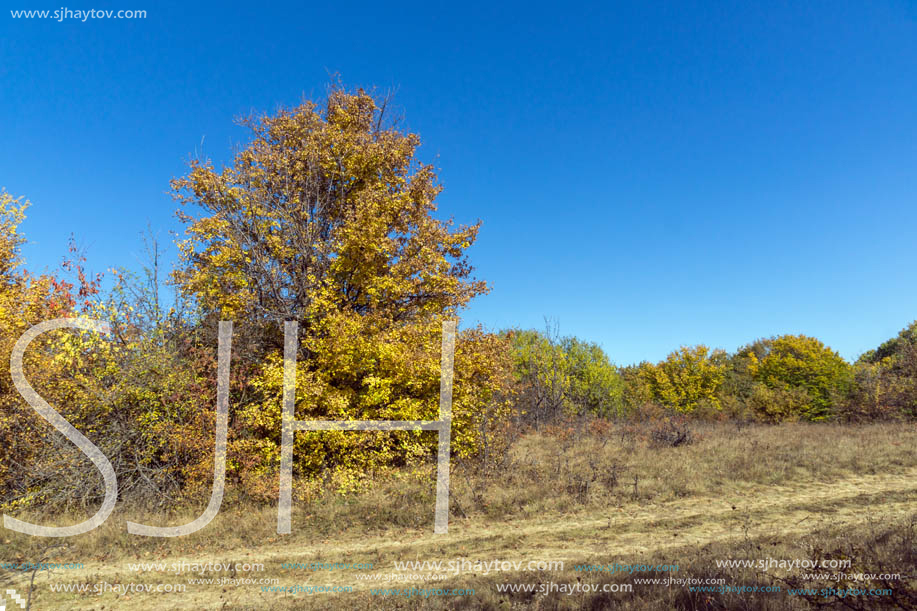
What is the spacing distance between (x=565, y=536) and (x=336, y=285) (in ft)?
32.2

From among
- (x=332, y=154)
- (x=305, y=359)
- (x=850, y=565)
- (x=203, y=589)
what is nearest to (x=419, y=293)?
(x=305, y=359)

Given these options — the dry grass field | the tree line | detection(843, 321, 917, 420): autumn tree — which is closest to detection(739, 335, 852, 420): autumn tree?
detection(843, 321, 917, 420): autumn tree

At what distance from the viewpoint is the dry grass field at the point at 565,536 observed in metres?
6.20

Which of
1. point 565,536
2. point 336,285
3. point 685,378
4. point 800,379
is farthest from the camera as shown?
point 685,378

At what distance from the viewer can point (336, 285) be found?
14555mm

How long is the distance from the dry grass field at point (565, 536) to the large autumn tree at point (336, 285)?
7.36ft

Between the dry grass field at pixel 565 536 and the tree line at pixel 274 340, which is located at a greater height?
the tree line at pixel 274 340

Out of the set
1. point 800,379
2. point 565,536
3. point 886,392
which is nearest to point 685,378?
point 800,379

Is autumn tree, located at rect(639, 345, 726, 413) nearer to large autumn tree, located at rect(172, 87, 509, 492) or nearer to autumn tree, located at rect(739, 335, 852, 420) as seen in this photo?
autumn tree, located at rect(739, 335, 852, 420)

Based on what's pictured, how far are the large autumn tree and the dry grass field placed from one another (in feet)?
7.36

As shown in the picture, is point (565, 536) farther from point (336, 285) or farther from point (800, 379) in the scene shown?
point (800, 379)

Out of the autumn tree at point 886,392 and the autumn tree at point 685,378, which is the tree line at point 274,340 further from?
the autumn tree at point 685,378

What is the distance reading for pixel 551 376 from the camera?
32.1 metres

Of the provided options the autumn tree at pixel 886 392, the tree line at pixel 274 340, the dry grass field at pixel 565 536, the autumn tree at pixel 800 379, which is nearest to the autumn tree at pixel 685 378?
the autumn tree at pixel 800 379
